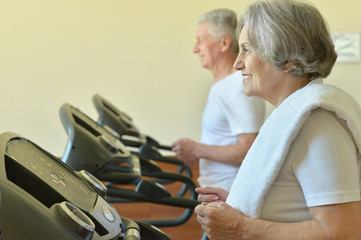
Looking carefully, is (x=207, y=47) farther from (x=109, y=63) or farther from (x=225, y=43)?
(x=109, y=63)

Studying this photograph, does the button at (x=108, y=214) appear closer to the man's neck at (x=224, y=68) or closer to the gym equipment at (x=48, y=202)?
the gym equipment at (x=48, y=202)

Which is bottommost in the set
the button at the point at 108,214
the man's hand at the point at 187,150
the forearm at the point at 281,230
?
the man's hand at the point at 187,150

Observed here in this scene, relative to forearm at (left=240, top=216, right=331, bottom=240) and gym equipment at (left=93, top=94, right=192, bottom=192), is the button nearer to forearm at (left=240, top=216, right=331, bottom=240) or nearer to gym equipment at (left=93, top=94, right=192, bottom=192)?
forearm at (left=240, top=216, right=331, bottom=240)

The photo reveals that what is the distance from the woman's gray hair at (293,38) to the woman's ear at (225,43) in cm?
123

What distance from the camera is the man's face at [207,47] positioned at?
2.76 m

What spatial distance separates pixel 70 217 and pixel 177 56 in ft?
9.38

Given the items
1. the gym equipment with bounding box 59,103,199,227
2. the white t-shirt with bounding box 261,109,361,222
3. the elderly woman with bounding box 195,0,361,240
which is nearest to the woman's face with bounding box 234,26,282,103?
the elderly woman with bounding box 195,0,361,240

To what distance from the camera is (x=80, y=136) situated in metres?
2.05

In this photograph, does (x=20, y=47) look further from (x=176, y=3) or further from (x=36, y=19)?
(x=176, y=3)

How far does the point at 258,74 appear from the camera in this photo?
150cm

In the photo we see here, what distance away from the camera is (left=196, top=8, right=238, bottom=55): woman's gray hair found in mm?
2727

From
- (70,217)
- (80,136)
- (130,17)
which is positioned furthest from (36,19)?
(70,217)

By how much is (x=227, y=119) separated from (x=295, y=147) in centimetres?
115

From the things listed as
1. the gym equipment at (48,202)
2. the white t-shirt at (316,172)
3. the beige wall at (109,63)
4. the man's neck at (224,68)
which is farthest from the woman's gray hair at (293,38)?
the beige wall at (109,63)
